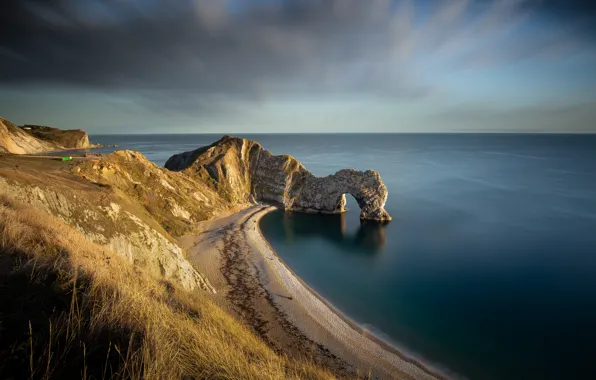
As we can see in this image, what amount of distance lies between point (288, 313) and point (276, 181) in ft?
130

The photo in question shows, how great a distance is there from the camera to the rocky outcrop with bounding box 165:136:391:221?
53.0 metres

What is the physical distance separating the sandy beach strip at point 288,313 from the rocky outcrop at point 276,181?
21797mm

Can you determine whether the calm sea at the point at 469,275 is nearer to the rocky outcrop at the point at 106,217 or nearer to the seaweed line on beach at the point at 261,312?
the seaweed line on beach at the point at 261,312

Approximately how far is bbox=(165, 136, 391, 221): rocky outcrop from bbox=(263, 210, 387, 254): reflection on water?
114 inches

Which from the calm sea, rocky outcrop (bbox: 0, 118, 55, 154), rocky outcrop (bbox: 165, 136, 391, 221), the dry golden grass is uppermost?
rocky outcrop (bbox: 0, 118, 55, 154)

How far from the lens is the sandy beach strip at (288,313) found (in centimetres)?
1830

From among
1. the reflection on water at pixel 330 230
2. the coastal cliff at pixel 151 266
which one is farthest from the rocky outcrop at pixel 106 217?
the reflection on water at pixel 330 230

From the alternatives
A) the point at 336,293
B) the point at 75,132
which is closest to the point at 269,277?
the point at 336,293

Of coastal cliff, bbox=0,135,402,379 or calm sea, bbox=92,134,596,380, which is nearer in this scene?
coastal cliff, bbox=0,135,402,379

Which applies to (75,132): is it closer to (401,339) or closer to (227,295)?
(227,295)

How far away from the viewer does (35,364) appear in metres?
3.40

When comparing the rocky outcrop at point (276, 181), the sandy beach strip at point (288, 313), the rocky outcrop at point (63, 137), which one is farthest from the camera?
the rocky outcrop at point (63, 137)

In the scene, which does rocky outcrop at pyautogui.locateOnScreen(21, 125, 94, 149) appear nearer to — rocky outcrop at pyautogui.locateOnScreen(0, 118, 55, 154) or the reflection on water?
rocky outcrop at pyautogui.locateOnScreen(0, 118, 55, 154)

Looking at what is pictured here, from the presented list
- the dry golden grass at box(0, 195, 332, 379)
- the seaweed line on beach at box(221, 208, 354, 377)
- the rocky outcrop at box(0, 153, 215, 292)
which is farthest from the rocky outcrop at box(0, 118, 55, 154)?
the dry golden grass at box(0, 195, 332, 379)
